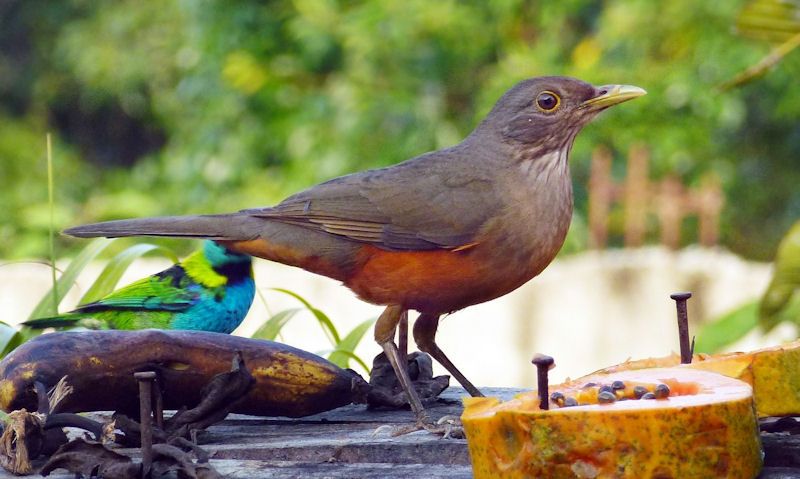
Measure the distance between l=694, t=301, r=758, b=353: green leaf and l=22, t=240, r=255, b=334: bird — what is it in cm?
218

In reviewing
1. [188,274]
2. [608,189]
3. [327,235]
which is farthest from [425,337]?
[608,189]

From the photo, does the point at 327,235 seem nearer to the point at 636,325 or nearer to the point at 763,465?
the point at 763,465

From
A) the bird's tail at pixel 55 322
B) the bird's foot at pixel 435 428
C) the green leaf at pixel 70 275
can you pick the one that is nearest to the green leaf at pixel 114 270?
the green leaf at pixel 70 275

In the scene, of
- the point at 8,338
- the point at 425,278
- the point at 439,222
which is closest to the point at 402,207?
the point at 439,222

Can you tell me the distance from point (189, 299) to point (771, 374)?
6.83 ft

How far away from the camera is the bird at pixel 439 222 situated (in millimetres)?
3514

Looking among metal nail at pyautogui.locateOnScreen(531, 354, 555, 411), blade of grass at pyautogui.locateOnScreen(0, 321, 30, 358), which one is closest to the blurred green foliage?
blade of grass at pyautogui.locateOnScreen(0, 321, 30, 358)

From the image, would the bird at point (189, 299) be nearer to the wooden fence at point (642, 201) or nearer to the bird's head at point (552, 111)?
the bird's head at point (552, 111)

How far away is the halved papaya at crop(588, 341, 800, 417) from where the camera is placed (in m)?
2.63

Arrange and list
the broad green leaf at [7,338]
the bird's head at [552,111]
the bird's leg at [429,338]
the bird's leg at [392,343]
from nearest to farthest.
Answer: the bird's leg at [392,343] → the broad green leaf at [7,338] → the bird's leg at [429,338] → the bird's head at [552,111]

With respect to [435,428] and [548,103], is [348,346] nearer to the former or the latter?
[548,103]

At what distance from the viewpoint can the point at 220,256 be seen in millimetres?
4188

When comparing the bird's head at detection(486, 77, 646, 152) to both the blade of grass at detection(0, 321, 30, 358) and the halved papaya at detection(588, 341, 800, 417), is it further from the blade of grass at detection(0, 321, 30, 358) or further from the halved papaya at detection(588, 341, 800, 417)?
the blade of grass at detection(0, 321, 30, 358)

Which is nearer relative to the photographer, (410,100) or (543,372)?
(543,372)
